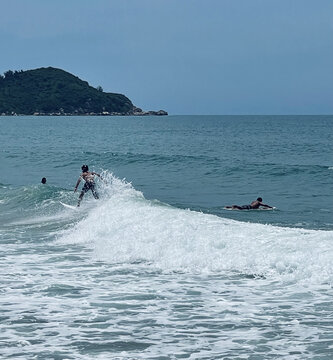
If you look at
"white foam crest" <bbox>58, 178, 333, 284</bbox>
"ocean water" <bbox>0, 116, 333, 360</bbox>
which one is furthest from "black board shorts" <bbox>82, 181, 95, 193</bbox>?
"white foam crest" <bbox>58, 178, 333, 284</bbox>

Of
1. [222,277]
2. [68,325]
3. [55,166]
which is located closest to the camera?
[68,325]

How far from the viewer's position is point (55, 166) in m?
56.5

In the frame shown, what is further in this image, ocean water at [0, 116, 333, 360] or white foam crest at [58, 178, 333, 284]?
white foam crest at [58, 178, 333, 284]

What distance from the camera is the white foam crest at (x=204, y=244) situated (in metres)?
A: 14.5

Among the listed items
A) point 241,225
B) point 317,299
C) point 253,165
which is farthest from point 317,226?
point 253,165

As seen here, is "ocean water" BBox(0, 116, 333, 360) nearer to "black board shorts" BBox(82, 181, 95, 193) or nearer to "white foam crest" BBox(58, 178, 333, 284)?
"white foam crest" BBox(58, 178, 333, 284)

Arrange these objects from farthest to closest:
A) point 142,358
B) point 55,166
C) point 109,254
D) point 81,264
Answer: point 55,166 < point 109,254 < point 81,264 < point 142,358

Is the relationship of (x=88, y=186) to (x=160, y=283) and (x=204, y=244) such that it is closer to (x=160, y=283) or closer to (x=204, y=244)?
(x=204, y=244)

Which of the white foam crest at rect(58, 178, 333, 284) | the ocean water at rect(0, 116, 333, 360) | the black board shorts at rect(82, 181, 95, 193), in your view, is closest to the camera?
the ocean water at rect(0, 116, 333, 360)

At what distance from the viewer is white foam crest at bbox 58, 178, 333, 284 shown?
14.5m

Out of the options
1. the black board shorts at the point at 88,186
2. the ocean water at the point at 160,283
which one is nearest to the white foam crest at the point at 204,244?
the ocean water at the point at 160,283

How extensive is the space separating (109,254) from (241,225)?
Answer: 4.06 metres

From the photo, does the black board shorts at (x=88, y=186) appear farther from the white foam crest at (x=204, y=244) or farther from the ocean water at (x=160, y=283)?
the white foam crest at (x=204, y=244)

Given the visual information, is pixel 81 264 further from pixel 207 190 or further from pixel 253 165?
pixel 253 165
